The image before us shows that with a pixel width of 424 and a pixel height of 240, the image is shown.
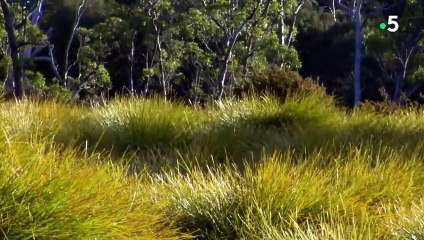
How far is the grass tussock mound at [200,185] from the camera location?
376cm

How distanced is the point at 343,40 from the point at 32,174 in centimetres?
3270

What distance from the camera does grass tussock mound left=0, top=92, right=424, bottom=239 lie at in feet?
12.3

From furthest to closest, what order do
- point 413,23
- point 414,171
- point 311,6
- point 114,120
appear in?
1. point 311,6
2. point 413,23
3. point 114,120
4. point 414,171

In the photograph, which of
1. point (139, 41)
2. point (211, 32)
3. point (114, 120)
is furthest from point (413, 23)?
point (114, 120)

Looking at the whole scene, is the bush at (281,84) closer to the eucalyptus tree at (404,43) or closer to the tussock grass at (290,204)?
the tussock grass at (290,204)

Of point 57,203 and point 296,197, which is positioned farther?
point 296,197

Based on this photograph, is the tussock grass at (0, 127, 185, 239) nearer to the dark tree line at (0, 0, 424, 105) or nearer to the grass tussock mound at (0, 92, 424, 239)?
the grass tussock mound at (0, 92, 424, 239)

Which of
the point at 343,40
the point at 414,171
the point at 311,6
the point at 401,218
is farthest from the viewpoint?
the point at 311,6

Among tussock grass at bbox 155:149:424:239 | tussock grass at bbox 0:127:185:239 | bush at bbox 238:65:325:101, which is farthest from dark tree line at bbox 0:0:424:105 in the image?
tussock grass at bbox 0:127:185:239

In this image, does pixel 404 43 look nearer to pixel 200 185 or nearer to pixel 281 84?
pixel 281 84

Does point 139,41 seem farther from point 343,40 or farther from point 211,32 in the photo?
point 343,40

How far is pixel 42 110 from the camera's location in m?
8.74

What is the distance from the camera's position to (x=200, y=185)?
16.8ft

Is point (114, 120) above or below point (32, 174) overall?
below
